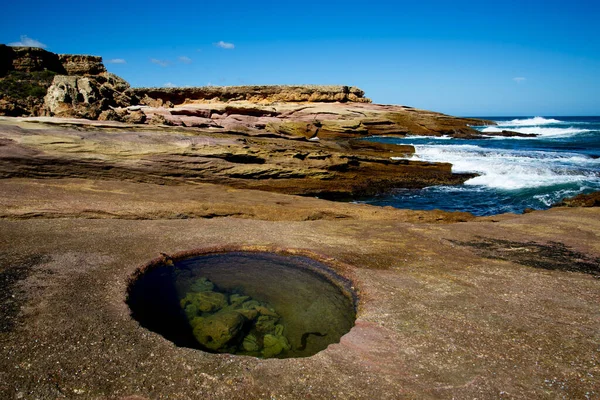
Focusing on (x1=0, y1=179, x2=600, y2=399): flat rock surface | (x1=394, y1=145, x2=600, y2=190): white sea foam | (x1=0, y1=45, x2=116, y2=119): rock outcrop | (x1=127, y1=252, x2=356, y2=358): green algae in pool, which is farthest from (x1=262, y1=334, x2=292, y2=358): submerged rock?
(x1=394, y1=145, x2=600, y2=190): white sea foam

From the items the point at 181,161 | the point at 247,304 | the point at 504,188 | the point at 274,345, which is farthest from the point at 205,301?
the point at 504,188

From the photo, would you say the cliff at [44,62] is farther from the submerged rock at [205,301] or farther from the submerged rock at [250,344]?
the submerged rock at [250,344]

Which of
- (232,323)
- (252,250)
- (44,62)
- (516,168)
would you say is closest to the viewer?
(232,323)

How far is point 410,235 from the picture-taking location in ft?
29.4

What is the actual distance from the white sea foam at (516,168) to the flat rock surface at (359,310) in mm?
11266

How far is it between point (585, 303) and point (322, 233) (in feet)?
16.9

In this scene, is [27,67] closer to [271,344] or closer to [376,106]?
[376,106]

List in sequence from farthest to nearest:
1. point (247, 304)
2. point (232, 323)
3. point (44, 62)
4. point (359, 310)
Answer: point (44, 62) → point (247, 304) → point (359, 310) → point (232, 323)

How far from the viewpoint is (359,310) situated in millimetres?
5656

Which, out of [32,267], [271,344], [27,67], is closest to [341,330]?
[271,344]

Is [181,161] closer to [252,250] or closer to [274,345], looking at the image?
[252,250]

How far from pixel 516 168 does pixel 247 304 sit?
69.4ft

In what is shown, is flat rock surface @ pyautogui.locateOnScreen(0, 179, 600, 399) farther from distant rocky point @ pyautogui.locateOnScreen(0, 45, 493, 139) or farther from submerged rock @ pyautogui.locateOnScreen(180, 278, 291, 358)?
distant rocky point @ pyautogui.locateOnScreen(0, 45, 493, 139)

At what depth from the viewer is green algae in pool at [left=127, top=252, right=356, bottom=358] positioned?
5223 mm
